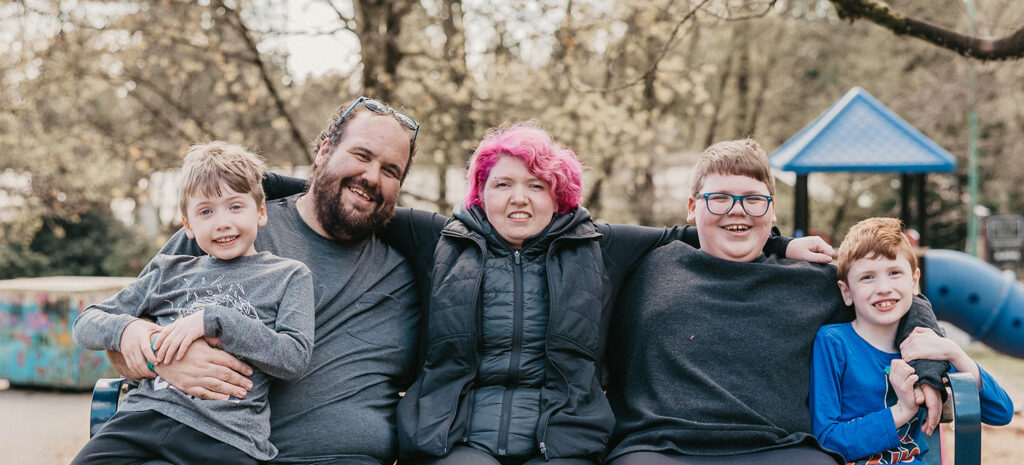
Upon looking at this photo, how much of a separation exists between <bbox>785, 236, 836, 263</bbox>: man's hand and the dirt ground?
2.05 meters

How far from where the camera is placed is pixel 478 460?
2.42 metres

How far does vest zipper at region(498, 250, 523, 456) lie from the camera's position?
251 centimetres

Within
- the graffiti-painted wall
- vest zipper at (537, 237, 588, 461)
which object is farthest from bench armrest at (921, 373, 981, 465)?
the graffiti-painted wall

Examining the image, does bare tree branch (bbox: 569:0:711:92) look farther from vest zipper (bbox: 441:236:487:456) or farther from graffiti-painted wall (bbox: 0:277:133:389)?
graffiti-painted wall (bbox: 0:277:133:389)

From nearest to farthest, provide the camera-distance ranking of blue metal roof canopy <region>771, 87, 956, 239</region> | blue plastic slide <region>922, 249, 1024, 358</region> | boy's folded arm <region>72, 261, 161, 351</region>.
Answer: boy's folded arm <region>72, 261, 161, 351</region>
blue metal roof canopy <region>771, 87, 956, 239</region>
blue plastic slide <region>922, 249, 1024, 358</region>

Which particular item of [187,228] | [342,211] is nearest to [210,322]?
[187,228]

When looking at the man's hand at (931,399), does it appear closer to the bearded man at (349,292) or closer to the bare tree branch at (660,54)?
the bearded man at (349,292)

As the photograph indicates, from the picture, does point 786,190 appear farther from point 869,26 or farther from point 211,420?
point 211,420

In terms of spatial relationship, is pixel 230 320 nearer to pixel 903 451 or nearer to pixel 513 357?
pixel 513 357

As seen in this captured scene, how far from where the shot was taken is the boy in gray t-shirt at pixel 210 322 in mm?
2365

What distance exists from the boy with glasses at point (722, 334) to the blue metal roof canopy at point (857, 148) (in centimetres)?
453

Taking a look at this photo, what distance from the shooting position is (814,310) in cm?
284

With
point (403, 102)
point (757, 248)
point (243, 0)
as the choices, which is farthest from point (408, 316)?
point (243, 0)

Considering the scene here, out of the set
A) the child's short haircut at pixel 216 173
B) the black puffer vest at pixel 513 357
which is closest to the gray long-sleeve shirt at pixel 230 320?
the child's short haircut at pixel 216 173
